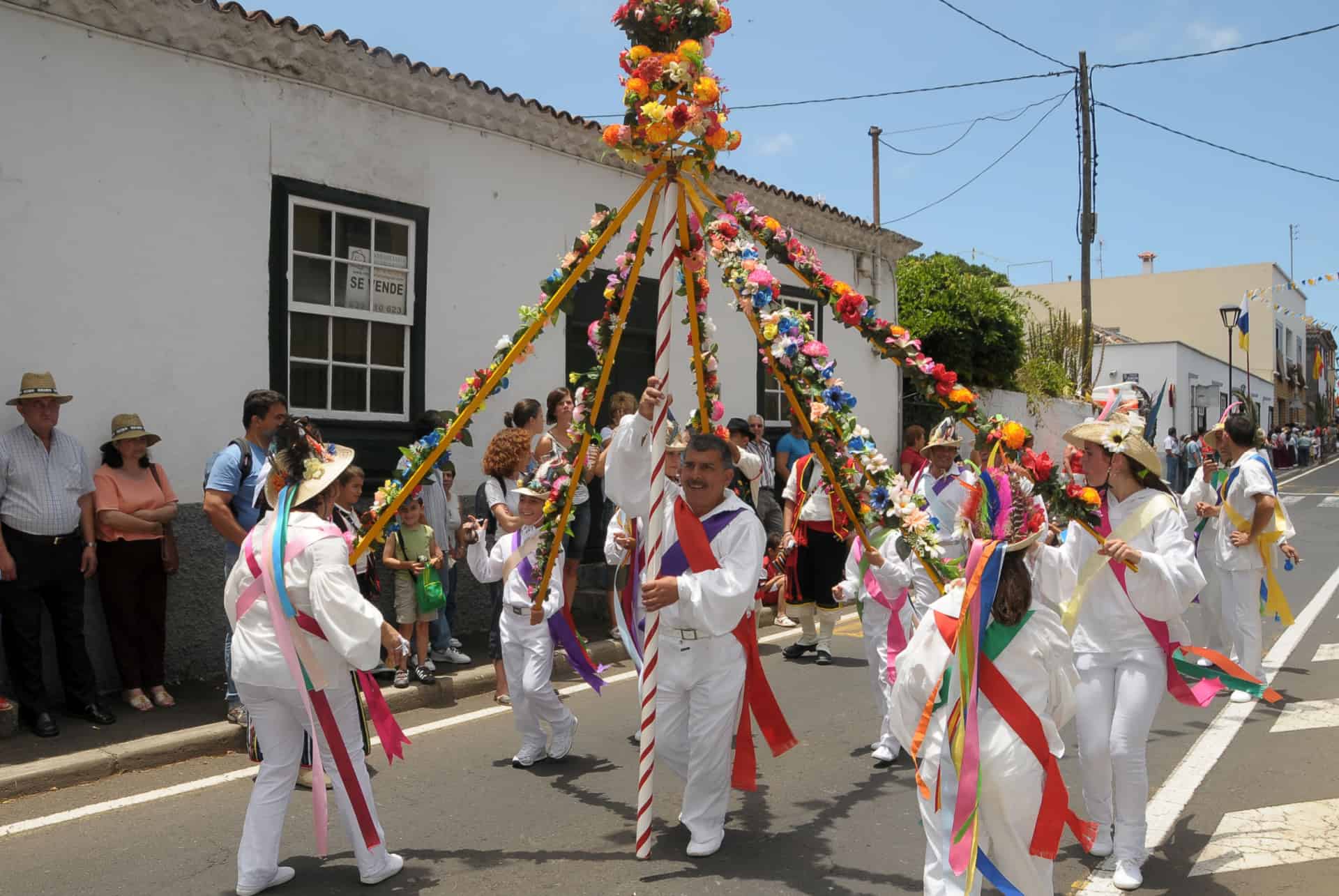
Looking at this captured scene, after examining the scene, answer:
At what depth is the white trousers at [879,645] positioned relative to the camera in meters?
6.20

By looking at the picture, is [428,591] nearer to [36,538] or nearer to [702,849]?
[36,538]

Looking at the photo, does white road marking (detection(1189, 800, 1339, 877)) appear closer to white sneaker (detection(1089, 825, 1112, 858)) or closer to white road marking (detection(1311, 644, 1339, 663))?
white sneaker (detection(1089, 825, 1112, 858))

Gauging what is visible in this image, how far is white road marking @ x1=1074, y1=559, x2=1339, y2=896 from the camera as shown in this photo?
4.42 meters

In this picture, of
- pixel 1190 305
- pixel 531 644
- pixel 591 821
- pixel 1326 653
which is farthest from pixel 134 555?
pixel 1190 305

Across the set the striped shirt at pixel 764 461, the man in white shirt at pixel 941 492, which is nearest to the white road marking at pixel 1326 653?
the man in white shirt at pixel 941 492

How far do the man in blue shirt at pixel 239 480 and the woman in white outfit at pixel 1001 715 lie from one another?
13.9 ft

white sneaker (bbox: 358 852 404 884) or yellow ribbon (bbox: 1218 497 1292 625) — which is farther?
yellow ribbon (bbox: 1218 497 1292 625)

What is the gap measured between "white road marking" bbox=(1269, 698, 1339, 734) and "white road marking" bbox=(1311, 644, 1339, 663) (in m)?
1.54

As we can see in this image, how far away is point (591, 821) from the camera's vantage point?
5.06 meters

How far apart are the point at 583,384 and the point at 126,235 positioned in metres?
3.88

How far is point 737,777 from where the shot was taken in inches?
197

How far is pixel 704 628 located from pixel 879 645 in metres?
2.20

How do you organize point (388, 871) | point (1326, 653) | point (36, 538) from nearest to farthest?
point (388, 871), point (36, 538), point (1326, 653)

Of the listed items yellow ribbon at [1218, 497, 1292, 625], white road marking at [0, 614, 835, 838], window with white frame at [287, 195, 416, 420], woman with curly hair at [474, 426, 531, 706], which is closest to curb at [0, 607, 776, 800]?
white road marking at [0, 614, 835, 838]
